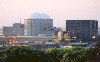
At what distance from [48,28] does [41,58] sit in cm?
4793

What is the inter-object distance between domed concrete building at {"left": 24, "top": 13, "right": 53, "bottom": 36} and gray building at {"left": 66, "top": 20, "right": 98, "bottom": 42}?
9.40 metres

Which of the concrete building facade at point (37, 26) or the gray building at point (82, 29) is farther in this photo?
the concrete building facade at point (37, 26)

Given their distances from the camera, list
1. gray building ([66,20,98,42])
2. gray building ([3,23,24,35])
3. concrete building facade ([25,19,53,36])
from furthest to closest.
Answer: gray building ([3,23,24,35])
concrete building facade ([25,19,53,36])
gray building ([66,20,98,42])

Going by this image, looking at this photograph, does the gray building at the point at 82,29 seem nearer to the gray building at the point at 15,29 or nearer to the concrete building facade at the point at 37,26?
the concrete building facade at the point at 37,26

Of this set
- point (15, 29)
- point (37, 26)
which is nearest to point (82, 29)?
point (37, 26)

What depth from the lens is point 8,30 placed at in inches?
2643

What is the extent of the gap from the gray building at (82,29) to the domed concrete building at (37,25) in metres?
9.40

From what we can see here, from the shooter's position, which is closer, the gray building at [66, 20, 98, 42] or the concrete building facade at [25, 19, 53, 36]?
the gray building at [66, 20, 98, 42]

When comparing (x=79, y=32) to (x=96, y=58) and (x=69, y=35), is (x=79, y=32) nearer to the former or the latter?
(x=69, y=35)

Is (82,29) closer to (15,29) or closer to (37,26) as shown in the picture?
(37,26)

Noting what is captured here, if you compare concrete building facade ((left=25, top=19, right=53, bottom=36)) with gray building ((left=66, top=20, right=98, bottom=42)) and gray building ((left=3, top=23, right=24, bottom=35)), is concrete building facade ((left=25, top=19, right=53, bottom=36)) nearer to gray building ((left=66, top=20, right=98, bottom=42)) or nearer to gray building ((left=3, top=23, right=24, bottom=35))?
gray building ((left=3, top=23, right=24, bottom=35))

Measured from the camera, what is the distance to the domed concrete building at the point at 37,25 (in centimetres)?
6062

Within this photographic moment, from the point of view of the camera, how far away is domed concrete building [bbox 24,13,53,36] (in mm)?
60625

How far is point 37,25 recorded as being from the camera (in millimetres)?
62125
